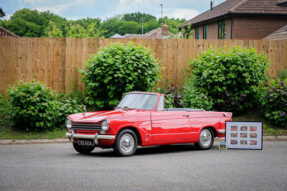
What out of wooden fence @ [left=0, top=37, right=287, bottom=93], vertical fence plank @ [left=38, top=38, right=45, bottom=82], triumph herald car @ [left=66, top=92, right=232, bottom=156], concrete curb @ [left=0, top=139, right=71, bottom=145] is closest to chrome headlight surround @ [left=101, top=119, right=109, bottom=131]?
triumph herald car @ [left=66, top=92, right=232, bottom=156]

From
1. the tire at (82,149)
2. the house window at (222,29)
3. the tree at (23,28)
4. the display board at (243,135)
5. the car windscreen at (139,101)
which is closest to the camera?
the tire at (82,149)

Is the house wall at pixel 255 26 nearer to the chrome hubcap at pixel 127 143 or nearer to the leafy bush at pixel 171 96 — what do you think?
the leafy bush at pixel 171 96

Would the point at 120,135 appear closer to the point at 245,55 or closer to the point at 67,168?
the point at 67,168

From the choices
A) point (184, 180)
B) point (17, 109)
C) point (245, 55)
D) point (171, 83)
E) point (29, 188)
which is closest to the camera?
point (29, 188)

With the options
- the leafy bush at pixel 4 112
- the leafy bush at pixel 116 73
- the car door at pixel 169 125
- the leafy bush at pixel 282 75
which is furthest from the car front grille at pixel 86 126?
the leafy bush at pixel 282 75

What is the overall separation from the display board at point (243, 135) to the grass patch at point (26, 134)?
491 centimetres

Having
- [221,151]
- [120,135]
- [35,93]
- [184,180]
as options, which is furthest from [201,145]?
[35,93]

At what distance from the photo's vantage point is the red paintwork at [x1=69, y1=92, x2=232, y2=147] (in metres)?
9.47

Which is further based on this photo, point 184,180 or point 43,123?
point 43,123

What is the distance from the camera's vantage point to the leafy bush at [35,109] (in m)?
12.9

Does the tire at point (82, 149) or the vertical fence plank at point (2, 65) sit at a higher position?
the vertical fence plank at point (2, 65)

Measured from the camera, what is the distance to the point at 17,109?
42.0 feet

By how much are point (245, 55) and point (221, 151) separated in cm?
572

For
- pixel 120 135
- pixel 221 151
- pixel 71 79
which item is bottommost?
pixel 221 151
